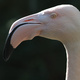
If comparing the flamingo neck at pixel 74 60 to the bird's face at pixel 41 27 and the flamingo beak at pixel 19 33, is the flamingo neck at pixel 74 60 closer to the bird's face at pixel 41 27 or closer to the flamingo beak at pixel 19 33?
the bird's face at pixel 41 27

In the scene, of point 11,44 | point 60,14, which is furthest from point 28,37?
point 60,14

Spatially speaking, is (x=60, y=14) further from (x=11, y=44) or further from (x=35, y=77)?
(x=35, y=77)

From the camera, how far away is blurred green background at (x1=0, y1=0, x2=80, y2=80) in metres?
5.39

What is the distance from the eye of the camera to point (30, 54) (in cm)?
545

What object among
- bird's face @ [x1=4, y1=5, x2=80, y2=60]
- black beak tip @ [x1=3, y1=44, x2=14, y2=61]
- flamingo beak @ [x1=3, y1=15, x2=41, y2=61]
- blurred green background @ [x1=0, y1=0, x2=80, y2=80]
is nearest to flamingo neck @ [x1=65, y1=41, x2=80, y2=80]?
bird's face @ [x1=4, y1=5, x2=80, y2=60]

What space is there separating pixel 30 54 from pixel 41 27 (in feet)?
11.8

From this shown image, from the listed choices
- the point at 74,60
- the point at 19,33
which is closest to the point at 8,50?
the point at 19,33

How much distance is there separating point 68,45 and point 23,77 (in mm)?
3728

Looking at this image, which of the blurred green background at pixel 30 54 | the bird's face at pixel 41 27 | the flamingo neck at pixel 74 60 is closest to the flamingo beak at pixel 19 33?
the bird's face at pixel 41 27

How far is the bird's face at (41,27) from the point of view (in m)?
1.81

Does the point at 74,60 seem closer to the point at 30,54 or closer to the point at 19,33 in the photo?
the point at 19,33

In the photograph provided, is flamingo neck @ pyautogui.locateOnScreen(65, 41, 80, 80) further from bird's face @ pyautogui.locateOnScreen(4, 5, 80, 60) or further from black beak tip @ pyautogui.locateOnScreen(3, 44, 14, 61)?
black beak tip @ pyautogui.locateOnScreen(3, 44, 14, 61)

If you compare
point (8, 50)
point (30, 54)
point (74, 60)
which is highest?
point (8, 50)

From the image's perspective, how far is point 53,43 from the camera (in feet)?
17.5
